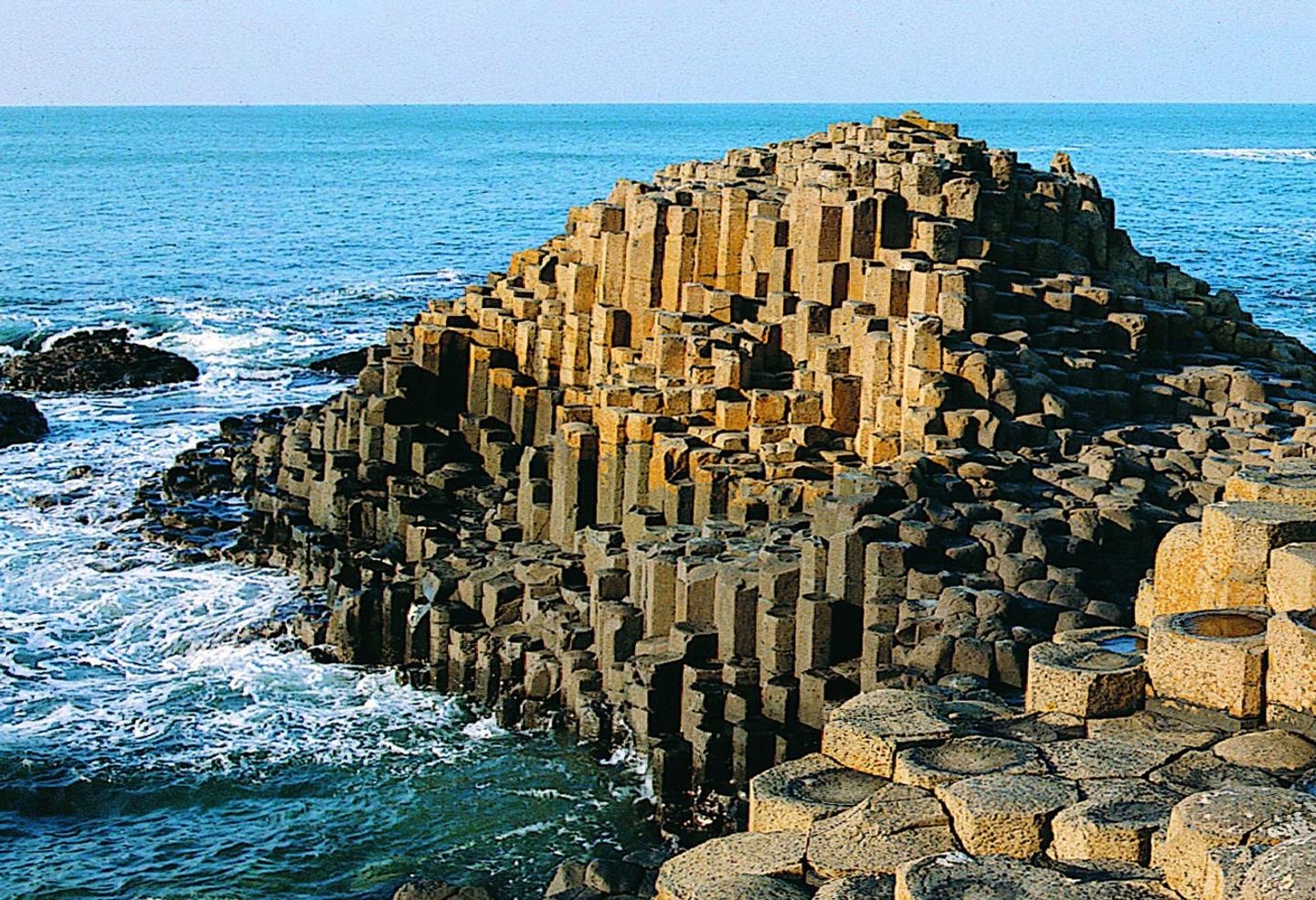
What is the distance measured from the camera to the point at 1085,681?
12.7 metres

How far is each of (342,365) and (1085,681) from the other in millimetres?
29353

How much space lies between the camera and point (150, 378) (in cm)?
3866

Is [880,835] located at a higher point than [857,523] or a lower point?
lower

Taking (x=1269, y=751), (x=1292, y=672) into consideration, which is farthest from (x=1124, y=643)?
(x=1269, y=751)

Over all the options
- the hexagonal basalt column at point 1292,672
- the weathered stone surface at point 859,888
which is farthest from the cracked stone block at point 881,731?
the hexagonal basalt column at point 1292,672

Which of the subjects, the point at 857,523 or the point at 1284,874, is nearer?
the point at 1284,874

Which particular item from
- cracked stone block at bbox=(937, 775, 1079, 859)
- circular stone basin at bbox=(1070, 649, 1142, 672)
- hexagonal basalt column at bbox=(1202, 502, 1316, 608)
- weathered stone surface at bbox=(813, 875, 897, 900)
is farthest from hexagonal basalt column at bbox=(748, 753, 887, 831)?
hexagonal basalt column at bbox=(1202, 502, 1316, 608)

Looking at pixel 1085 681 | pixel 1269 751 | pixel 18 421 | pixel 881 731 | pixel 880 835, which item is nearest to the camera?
pixel 880 835

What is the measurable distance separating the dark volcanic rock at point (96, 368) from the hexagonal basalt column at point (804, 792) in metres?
28.1

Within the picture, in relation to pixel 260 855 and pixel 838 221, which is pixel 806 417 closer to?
pixel 838 221

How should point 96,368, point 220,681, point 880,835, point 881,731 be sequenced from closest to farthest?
1. point 880,835
2. point 881,731
3. point 220,681
4. point 96,368

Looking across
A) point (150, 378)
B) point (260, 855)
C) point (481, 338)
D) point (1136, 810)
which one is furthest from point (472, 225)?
point (1136, 810)

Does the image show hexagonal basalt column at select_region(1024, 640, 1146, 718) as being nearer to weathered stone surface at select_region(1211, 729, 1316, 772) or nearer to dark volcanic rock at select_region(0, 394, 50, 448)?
weathered stone surface at select_region(1211, 729, 1316, 772)

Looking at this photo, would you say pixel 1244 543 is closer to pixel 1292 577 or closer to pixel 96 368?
pixel 1292 577
